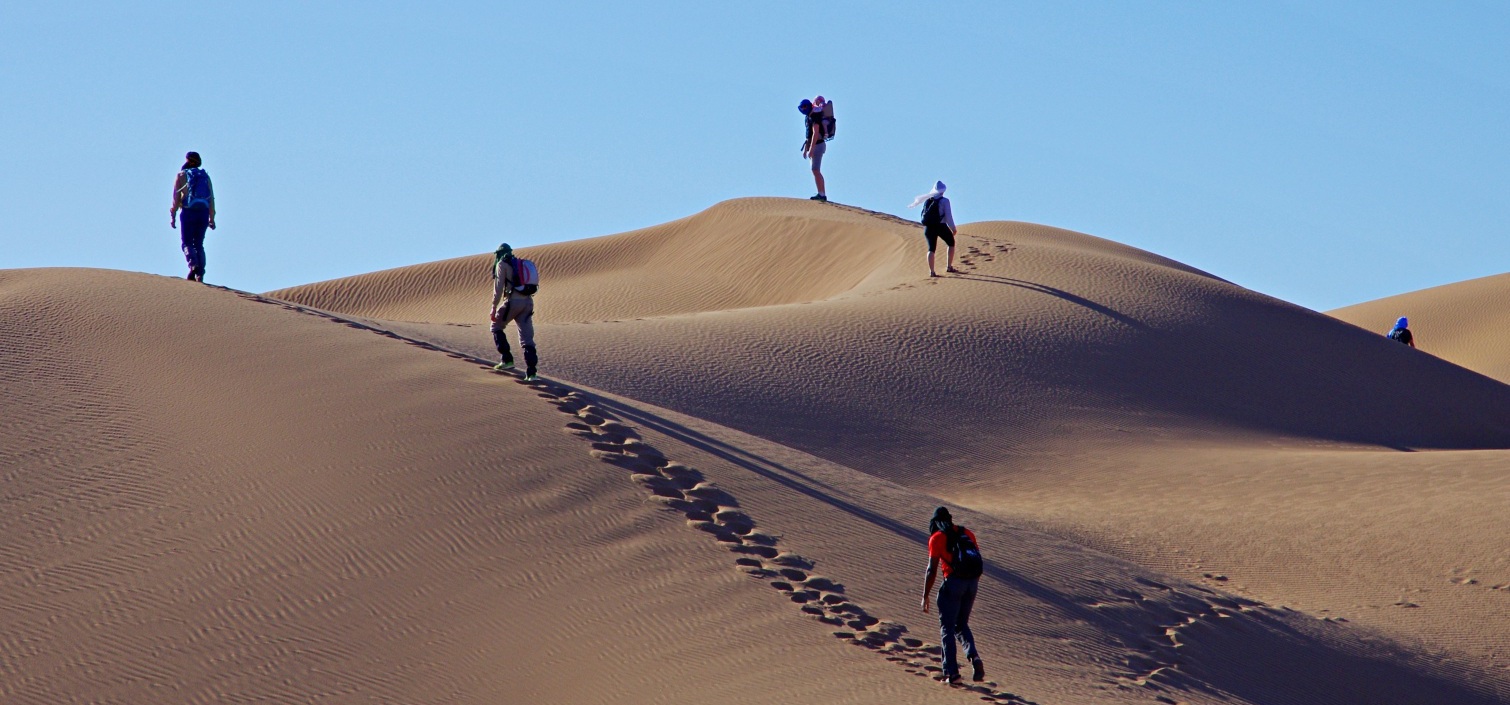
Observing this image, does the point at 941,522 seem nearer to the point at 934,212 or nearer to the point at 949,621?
the point at 949,621

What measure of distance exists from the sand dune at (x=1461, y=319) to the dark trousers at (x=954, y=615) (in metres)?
32.9

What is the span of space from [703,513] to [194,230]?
6380 millimetres

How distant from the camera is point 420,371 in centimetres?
1333

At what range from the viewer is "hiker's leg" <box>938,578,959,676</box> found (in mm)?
8664

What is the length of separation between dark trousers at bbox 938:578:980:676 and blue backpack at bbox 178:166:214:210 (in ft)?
28.7

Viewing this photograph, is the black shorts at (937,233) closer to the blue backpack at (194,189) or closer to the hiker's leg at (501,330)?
the hiker's leg at (501,330)

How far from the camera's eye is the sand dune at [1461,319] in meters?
39.9

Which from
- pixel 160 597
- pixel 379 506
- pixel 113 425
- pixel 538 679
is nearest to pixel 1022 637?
pixel 538 679

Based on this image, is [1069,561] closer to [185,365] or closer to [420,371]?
[420,371]

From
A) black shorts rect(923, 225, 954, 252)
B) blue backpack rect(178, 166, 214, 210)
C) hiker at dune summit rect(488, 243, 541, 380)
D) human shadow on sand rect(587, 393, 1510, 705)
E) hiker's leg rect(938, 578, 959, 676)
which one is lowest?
human shadow on sand rect(587, 393, 1510, 705)

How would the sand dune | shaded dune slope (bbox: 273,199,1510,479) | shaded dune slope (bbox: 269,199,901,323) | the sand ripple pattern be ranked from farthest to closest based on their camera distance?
the sand dune, shaded dune slope (bbox: 269,199,901,323), shaded dune slope (bbox: 273,199,1510,479), the sand ripple pattern

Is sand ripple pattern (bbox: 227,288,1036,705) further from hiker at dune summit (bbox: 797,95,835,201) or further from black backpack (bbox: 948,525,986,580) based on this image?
hiker at dune summit (bbox: 797,95,835,201)

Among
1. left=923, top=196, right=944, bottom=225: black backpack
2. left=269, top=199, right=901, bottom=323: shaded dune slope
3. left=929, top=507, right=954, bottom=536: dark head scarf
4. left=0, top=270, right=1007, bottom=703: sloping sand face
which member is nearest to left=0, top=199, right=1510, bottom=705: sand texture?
left=0, top=270, right=1007, bottom=703: sloping sand face

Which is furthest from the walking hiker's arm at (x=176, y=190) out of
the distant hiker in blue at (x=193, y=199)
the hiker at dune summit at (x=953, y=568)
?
the hiker at dune summit at (x=953, y=568)
